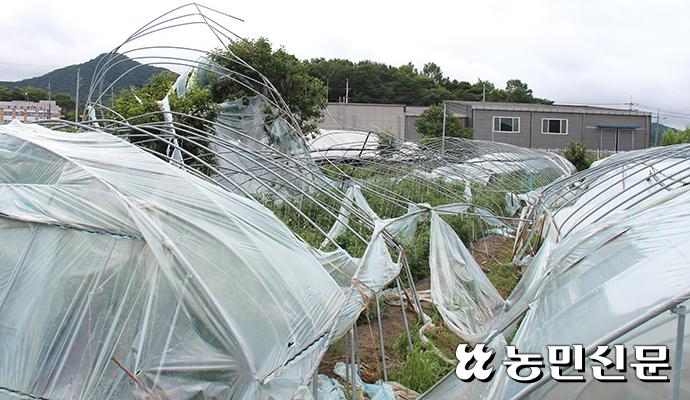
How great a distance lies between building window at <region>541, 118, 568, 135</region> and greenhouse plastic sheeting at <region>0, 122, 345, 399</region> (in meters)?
34.2

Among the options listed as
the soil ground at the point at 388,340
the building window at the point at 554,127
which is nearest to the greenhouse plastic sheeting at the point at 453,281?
the soil ground at the point at 388,340

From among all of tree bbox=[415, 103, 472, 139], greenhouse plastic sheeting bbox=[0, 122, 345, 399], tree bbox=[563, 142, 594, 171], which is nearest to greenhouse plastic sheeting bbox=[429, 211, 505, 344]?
greenhouse plastic sheeting bbox=[0, 122, 345, 399]

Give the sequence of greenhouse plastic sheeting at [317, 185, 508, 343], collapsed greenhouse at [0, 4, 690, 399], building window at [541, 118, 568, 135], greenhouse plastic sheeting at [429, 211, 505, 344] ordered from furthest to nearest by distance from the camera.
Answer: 1. building window at [541, 118, 568, 135]
2. greenhouse plastic sheeting at [429, 211, 505, 344]
3. greenhouse plastic sheeting at [317, 185, 508, 343]
4. collapsed greenhouse at [0, 4, 690, 399]

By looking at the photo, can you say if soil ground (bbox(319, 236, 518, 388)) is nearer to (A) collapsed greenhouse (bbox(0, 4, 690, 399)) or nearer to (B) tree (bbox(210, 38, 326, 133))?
(A) collapsed greenhouse (bbox(0, 4, 690, 399))

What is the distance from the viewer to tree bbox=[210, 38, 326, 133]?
13812 millimetres

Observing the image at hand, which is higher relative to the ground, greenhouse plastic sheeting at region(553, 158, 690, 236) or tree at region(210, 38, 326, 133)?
tree at region(210, 38, 326, 133)

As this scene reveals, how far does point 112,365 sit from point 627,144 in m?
38.8

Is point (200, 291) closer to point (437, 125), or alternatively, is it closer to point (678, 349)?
point (678, 349)

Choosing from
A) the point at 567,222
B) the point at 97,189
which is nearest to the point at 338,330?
the point at 97,189

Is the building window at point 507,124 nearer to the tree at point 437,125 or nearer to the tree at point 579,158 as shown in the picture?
the tree at point 437,125

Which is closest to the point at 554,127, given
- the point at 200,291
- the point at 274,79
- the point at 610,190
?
the point at 274,79

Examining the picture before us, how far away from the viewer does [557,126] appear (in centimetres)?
3631

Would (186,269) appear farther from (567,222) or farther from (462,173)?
(462,173)

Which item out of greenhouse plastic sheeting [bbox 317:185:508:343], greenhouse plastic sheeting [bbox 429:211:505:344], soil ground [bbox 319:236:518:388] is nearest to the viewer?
soil ground [bbox 319:236:518:388]
